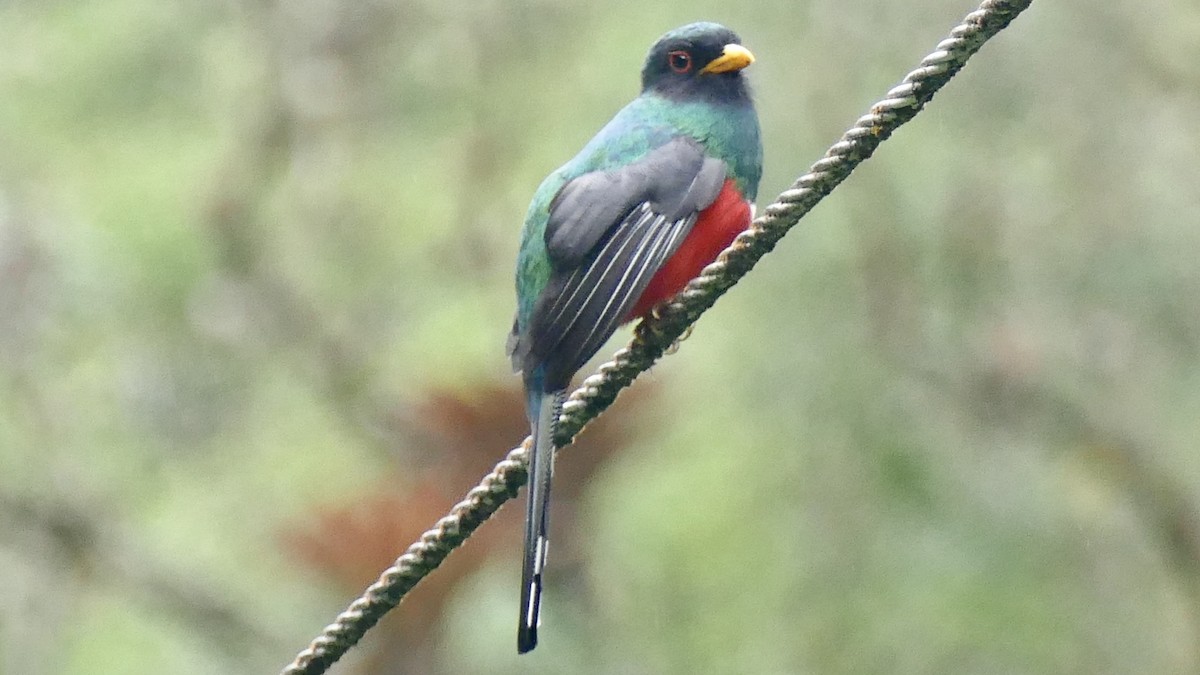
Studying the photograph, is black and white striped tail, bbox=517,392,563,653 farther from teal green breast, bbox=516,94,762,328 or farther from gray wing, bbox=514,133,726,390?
teal green breast, bbox=516,94,762,328

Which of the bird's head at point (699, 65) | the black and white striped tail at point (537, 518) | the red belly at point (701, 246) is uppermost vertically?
the bird's head at point (699, 65)

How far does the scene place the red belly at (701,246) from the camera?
3.93 m

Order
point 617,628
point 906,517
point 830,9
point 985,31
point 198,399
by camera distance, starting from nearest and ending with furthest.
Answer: point 985,31
point 617,628
point 906,517
point 830,9
point 198,399

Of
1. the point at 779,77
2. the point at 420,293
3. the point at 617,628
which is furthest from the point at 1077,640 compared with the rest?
the point at 420,293

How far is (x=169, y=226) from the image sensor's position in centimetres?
857

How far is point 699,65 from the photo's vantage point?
4586 mm

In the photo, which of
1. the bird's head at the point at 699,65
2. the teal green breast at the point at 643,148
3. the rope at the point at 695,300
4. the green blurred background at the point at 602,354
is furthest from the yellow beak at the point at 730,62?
the green blurred background at the point at 602,354

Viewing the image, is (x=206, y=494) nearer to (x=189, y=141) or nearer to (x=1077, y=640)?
(x=189, y=141)

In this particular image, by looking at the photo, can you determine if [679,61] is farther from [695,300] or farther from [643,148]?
[695,300]

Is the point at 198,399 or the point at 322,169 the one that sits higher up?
the point at 322,169

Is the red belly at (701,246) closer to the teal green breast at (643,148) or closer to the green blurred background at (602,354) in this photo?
the teal green breast at (643,148)

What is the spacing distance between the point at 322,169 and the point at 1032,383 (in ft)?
12.8

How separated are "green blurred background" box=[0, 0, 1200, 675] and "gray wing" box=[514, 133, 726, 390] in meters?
1.78

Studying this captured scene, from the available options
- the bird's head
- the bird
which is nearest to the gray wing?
the bird
